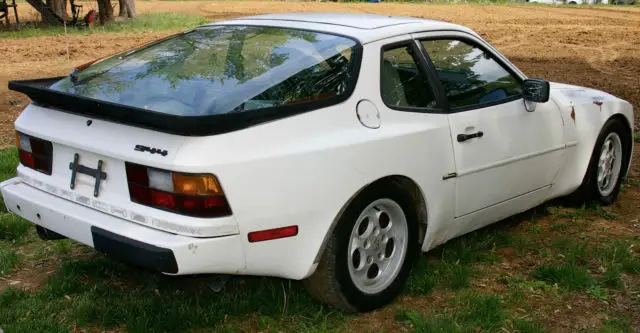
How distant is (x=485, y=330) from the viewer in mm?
3605

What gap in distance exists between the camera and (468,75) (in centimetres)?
439

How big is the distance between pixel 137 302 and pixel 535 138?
103 inches

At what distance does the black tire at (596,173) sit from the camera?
5.29 m

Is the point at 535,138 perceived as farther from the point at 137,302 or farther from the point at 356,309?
the point at 137,302

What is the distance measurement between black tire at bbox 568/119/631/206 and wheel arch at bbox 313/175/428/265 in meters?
1.90

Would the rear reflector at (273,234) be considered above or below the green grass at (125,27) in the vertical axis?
above

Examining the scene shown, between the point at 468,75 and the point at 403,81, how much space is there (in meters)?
0.66

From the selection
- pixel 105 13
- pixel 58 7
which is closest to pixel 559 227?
pixel 105 13

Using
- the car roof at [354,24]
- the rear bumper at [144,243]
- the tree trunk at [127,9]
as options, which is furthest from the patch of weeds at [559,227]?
the tree trunk at [127,9]

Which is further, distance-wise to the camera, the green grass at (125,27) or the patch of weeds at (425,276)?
the green grass at (125,27)


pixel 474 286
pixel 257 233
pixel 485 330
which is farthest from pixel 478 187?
pixel 257 233

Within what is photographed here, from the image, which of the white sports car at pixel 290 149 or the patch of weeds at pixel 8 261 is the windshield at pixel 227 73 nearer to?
the white sports car at pixel 290 149

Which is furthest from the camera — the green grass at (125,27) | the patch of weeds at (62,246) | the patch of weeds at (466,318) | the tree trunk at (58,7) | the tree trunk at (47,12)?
the tree trunk at (58,7)

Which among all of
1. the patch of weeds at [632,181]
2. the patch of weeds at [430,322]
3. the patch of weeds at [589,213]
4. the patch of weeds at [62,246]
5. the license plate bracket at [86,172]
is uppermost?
the license plate bracket at [86,172]
